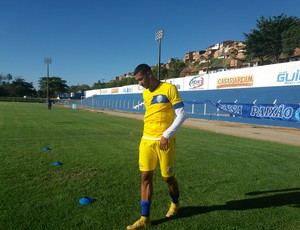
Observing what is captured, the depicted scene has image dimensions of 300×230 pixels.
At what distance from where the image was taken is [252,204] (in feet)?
15.4

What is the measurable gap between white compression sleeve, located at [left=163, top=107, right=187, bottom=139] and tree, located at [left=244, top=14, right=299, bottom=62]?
2399 inches

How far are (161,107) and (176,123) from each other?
31 cm

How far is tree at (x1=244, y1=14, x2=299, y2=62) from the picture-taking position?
2276 inches

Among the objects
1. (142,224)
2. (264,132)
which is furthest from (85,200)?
(264,132)

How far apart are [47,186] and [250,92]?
26.6 metres

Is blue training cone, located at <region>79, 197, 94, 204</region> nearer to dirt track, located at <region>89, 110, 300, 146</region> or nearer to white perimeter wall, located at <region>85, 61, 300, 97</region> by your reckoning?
dirt track, located at <region>89, 110, 300, 146</region>

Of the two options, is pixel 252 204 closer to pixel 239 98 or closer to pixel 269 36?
pixel 239 98

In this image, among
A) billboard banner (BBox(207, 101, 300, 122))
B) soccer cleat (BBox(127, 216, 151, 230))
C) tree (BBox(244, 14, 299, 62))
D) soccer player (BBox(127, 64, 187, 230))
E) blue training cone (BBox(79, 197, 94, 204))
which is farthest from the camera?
tree (BBox(244, 14, 299, 62))

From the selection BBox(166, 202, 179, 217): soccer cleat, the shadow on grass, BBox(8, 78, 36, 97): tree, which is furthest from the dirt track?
BBox(8, 78, 36, 97): tree

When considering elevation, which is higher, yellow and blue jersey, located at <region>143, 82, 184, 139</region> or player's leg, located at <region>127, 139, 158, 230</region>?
yellow and blue jersey, located at <region>143, 82, 184, 139</region>

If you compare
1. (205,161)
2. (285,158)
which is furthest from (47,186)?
(285,158)

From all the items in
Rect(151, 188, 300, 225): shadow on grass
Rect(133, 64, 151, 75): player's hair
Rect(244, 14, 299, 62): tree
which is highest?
Rect(244, 14, 299, 62): tree

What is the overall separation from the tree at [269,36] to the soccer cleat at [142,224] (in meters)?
61.4

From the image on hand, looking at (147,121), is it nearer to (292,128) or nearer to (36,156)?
(36,156)
